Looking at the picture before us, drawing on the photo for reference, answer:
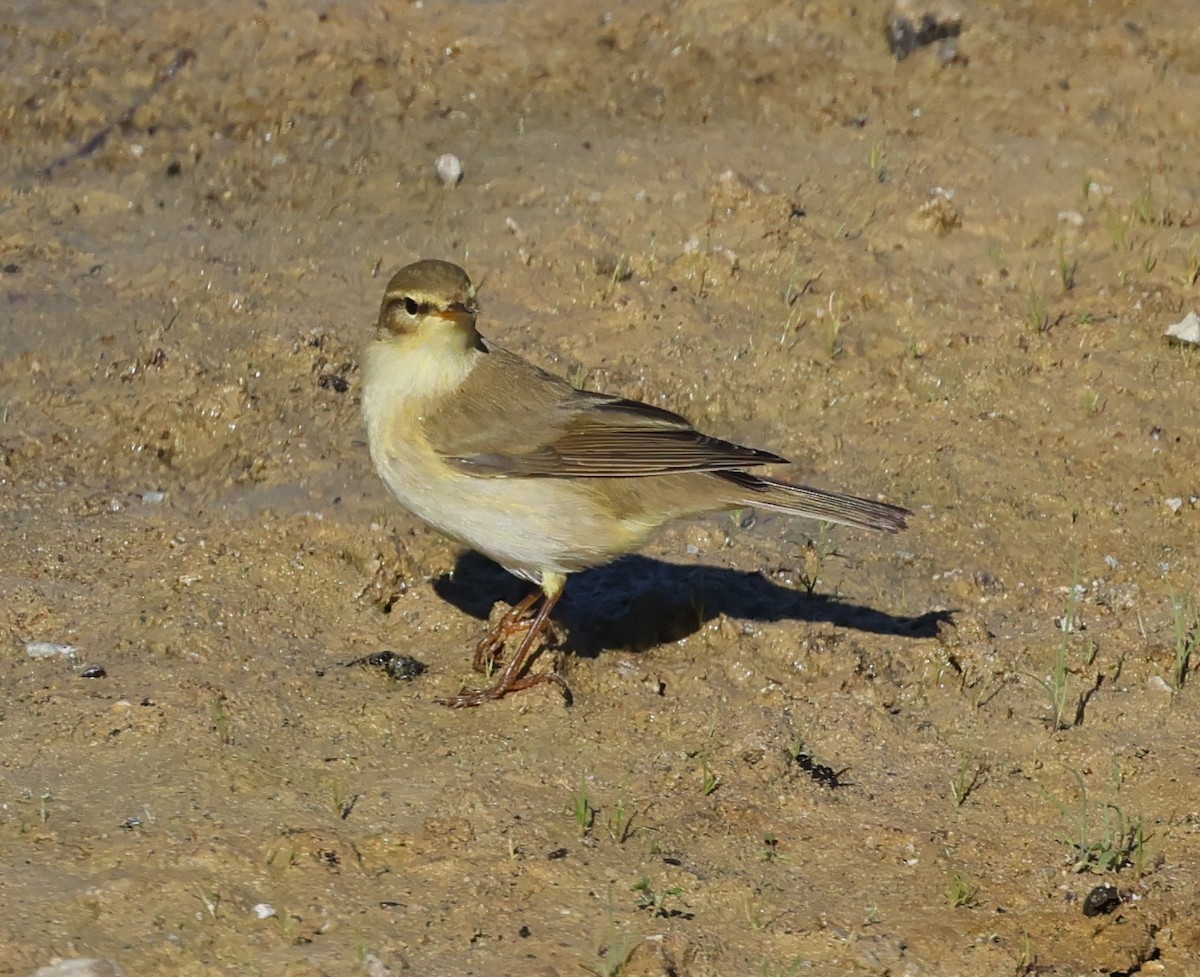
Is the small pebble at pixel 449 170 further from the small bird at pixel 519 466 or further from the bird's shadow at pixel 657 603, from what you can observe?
the small bird at pixel 519 466

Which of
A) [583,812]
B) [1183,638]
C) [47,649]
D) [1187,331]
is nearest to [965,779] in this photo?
[1183,638]

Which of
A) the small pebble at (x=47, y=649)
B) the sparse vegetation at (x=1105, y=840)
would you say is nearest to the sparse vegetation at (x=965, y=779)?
the sparse vegetation at (x=1105, y=840)

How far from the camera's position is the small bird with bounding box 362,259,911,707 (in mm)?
6797

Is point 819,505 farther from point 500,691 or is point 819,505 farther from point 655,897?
point 655,897

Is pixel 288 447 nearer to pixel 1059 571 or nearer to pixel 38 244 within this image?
pixel 38 244

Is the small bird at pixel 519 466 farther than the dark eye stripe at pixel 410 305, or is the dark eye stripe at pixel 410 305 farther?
the dark eye stripe at pixel 410 305

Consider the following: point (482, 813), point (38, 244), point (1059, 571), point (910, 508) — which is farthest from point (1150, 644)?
point (38, 244)

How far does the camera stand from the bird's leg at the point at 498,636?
6.98 metres

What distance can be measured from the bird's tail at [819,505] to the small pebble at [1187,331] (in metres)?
3.07

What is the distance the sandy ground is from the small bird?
1.57ft

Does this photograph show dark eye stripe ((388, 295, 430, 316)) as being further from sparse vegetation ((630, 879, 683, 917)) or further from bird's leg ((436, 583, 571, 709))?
sparse vegetation ((630, 879, 683, 917))

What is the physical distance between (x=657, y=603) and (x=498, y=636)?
845 mm

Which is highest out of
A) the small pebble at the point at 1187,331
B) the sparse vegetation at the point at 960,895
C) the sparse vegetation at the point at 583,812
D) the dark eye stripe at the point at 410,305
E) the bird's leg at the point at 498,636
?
the dark eye stripe at the point at 410,305

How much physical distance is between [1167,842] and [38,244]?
6.80m
